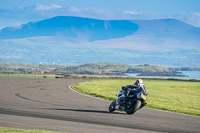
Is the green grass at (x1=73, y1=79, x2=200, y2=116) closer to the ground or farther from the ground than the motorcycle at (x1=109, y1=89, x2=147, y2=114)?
closer to the ground

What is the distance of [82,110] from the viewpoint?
770 inches

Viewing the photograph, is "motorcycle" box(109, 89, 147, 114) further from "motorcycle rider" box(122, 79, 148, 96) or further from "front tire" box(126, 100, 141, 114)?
"motorcycle rider" box(122, 79, 148, 96)

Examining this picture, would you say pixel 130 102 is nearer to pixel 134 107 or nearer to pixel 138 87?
pixel 134 107

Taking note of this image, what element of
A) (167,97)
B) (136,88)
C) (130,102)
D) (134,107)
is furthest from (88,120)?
(167,97)

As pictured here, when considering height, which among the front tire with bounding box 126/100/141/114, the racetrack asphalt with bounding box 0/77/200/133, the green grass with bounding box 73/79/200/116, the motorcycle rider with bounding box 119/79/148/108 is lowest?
the green grass with bounding box 73/79/200/116

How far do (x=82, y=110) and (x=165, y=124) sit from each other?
492 centimetres

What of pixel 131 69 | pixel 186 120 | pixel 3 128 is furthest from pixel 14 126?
pixel 131 69

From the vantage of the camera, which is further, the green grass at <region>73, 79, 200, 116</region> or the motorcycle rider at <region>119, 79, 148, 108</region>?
the green grass at <region>73, 79, 200, 116</region>

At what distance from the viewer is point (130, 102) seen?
18.6 meters

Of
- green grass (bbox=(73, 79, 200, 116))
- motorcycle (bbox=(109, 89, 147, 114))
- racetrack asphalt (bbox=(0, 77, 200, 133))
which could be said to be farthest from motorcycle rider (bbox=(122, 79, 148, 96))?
green grass (bbox=(73, 79, 200, 116))

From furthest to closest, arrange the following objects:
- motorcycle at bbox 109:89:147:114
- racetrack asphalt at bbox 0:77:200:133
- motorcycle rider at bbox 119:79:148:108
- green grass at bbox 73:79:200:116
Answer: green grass at bbox 73:79:200:116, motorcycle rider at bbox 119:79:148:108, motorcycle at bbox 109:89:147:114, racetrack asphalt at bbox 0:77:200:133

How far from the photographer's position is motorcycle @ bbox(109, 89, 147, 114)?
1814 cm

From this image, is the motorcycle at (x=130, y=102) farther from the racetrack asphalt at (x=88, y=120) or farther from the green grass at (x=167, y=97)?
the green grass at (x=167, y=97)

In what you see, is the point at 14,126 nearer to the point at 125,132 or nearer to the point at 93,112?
the point at 125,132
